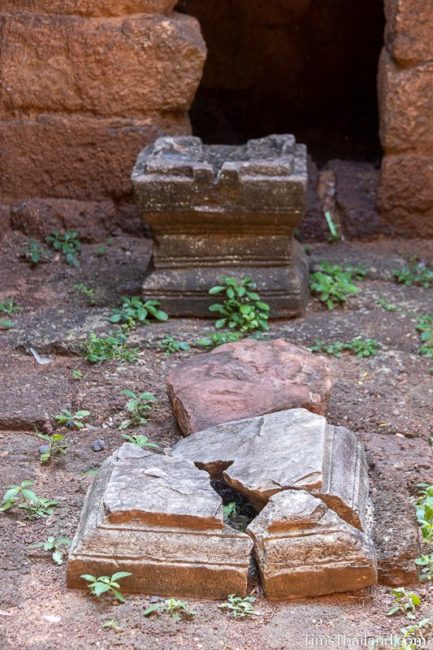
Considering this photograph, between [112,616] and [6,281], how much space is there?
2864 mm

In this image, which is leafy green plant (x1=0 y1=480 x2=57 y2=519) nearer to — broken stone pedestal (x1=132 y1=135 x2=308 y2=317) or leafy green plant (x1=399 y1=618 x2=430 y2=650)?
leafy green plant (x1=399 y1=618 x2=430 y2=650)

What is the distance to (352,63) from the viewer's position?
7.70 m

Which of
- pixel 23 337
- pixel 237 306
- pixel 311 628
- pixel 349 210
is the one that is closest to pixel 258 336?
pixel 237 306

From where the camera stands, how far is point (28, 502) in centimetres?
380

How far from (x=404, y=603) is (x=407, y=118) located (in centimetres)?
334

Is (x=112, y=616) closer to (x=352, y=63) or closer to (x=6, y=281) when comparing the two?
(x=6, y=281)

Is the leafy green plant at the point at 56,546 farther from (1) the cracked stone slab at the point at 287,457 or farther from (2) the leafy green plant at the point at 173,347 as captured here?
(2) the leafy green plant at the point at 173,347

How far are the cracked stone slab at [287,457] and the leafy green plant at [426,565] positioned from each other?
0.71ft

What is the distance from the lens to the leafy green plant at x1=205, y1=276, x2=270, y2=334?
5215 millimetres

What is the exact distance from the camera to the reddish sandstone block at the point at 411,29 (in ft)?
19.0

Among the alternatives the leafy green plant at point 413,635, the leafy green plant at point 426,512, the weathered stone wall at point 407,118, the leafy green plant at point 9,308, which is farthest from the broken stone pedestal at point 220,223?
the leafy green plant at point 413,635

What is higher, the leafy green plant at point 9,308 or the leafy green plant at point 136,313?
the leafy green plant at point 136,313

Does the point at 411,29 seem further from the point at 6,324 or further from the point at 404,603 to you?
the point at 404,603

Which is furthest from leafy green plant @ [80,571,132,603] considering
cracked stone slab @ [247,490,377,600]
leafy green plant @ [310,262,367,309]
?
leafy green plant @ [310,262,367,309]
